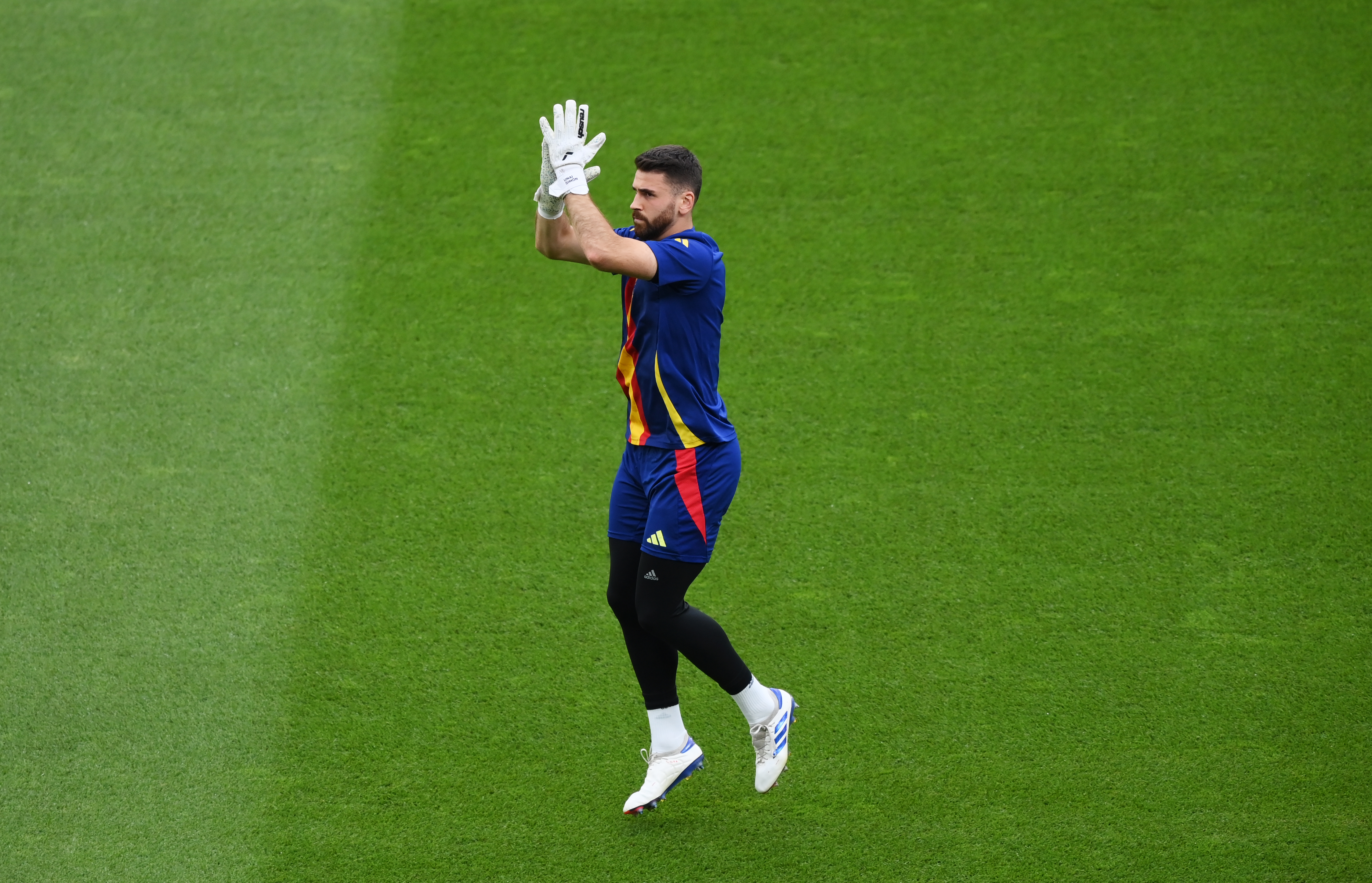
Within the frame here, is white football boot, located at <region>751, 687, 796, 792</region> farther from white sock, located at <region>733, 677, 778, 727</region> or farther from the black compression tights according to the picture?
the black compression tights

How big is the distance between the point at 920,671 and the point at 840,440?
1.18 meters

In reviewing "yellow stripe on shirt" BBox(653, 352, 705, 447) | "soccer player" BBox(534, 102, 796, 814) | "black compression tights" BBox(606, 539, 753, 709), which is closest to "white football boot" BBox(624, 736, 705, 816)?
"soccer player" BBox(534, 102, 796, 814)

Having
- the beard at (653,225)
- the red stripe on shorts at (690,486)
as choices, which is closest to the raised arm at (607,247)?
the beard at (653,225)

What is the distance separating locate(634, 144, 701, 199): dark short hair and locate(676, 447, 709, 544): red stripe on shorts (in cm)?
70

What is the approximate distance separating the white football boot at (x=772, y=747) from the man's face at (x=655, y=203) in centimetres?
135

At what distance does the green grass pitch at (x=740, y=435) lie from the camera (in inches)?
145

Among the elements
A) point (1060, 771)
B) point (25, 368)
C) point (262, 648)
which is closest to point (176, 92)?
point (25, 368)

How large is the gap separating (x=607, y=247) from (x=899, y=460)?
7.07ft

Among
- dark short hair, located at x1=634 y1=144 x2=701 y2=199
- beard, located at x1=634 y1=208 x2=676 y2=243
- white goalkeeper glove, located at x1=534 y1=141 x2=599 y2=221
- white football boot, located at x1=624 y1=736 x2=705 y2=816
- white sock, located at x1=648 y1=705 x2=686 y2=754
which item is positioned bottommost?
white football boot, located at x1=624 y1=736 x2=705 y2=816

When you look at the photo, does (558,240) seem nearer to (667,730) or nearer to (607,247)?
(607,247)

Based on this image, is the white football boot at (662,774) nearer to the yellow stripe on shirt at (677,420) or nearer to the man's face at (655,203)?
the yellow stripe on shirt at (677,420)

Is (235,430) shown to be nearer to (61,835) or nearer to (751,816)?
(61,835)

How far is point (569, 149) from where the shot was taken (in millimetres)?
3254

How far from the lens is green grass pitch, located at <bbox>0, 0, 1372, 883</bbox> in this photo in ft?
12.1
